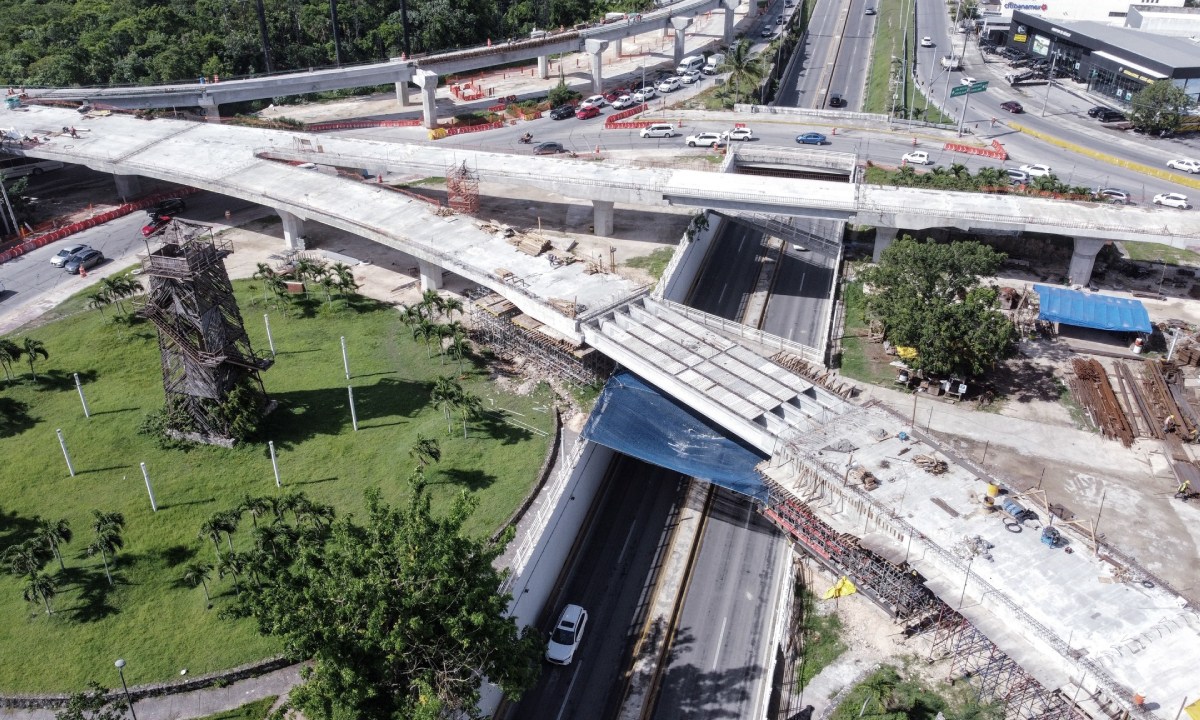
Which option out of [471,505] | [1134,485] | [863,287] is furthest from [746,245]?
[471,505]

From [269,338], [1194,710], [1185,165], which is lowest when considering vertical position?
[269,338]

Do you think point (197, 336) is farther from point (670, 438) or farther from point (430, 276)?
point (670, 438)

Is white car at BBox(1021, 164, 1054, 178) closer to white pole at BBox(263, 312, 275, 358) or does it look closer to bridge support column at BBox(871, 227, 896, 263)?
bridge support column at BBox(871, 227, 896, 263)

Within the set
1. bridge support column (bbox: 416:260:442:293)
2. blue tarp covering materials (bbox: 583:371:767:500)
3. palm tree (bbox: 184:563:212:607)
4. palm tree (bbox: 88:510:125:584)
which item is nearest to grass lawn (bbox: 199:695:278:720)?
palm tree (bbox: 184:563:212:607)

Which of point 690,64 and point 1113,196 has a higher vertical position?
point 690,64

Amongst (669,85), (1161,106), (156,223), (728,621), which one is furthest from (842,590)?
(669,85)

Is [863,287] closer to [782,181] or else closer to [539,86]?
[782,181]

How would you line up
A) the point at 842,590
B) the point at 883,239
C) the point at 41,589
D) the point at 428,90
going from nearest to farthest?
1. the point at 41,589
2. the point at 842,590
3. the point at 883,239
4. the point at 428,90
